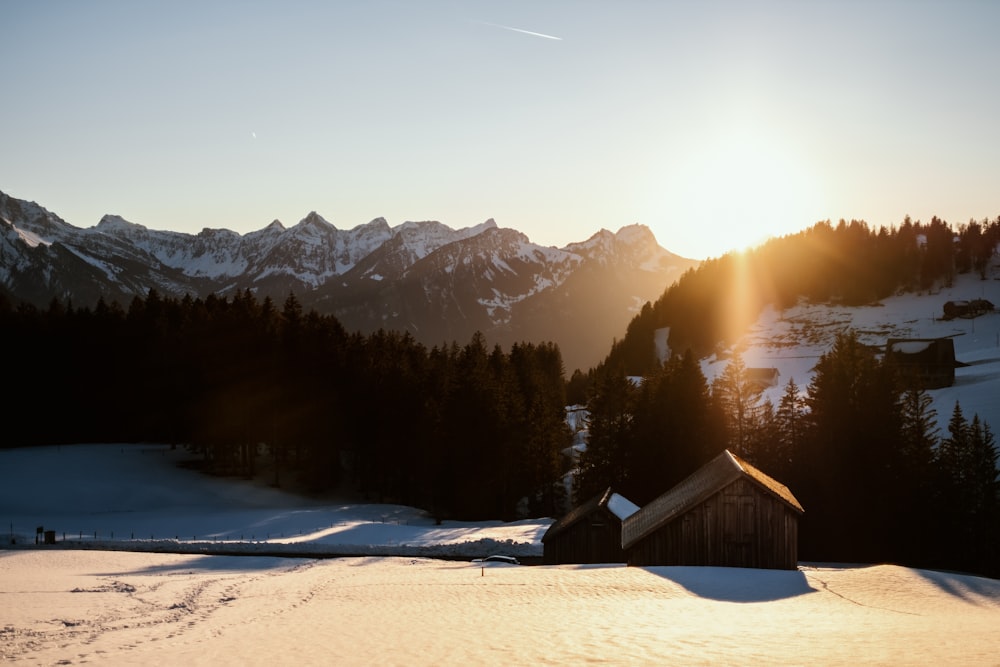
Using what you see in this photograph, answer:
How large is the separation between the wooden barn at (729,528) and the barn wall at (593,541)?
14.3 ft

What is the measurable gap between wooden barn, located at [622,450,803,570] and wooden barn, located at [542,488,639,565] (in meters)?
4.43

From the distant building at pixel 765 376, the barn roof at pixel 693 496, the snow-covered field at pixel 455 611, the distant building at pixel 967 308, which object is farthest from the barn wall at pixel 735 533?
the distant building at pixel 967 308

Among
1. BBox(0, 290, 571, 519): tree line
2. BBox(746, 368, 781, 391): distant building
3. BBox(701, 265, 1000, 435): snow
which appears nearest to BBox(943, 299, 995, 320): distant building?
BBox(701, 265, 1000, 435): snow

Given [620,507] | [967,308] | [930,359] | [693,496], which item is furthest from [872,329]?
[693,496]

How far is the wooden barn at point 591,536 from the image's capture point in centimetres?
3391

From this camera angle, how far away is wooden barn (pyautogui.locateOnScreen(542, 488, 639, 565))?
3391cm

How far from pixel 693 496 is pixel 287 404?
39.2 meters

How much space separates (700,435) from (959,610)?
30.5 metres

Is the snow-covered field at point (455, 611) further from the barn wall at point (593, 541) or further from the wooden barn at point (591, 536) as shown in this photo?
the barn wall at point (593, 541)

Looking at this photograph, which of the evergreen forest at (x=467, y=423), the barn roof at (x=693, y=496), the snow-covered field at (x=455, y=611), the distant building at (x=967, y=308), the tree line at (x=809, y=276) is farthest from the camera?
the tree line at (x=809, y=276)

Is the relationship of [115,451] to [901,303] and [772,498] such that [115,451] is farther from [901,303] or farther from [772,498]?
[901,303]

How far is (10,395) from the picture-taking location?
6181 cm

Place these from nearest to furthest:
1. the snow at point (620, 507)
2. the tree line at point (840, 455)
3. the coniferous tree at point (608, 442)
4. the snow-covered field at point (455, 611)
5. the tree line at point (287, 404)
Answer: the snow-covered field at point (455, 611) < the snow at point (620, 507) < the tree line at point (840, 455) < the coniferous tree at point (608, 442) < the tree line at point (287, 404)

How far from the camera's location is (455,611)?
19547 mm
